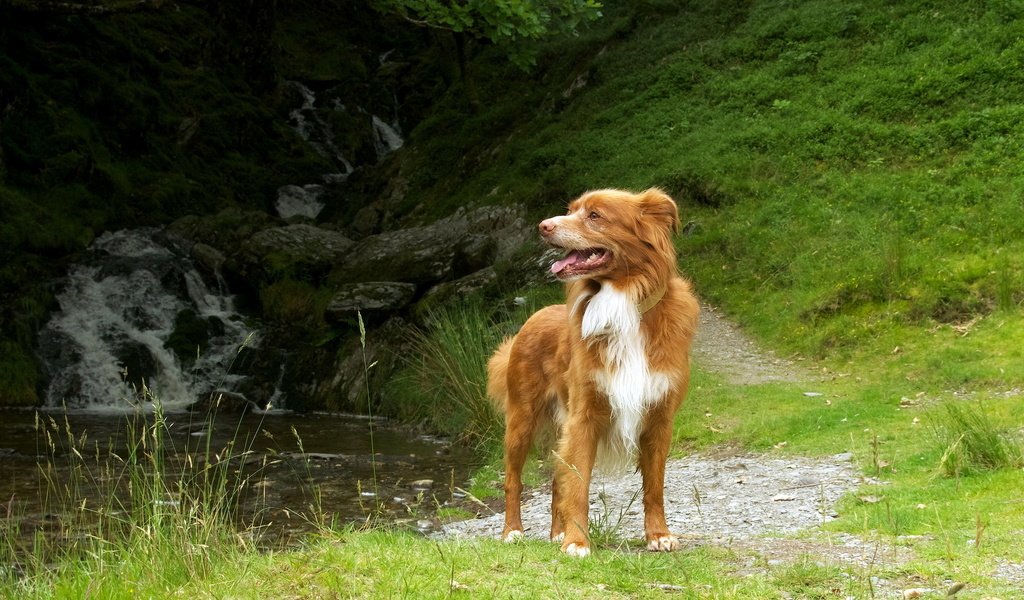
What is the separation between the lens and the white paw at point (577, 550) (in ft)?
18.1

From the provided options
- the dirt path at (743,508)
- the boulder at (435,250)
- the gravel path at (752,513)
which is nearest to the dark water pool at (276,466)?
the dirt path at (743,508)

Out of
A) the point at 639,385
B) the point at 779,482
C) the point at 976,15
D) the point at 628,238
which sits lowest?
the point at 779,482

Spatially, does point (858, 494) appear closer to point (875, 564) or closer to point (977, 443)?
point (977, 443)

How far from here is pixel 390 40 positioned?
36625mm

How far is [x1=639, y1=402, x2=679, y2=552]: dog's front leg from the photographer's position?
19.9ft

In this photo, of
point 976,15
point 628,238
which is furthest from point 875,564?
point 976,15

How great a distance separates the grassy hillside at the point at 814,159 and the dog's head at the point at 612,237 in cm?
581

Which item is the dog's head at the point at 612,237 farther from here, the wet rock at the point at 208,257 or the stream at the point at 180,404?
the wet rock at the point at 208,257

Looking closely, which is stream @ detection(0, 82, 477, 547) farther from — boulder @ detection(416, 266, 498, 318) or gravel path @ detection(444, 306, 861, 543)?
boulder @ detection(416, 266, 498, 318)

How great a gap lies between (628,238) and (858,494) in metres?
2.71

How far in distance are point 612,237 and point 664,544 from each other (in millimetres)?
1760

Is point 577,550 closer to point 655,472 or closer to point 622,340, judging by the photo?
point 655,472

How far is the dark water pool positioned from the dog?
Answer: 74.1 inches

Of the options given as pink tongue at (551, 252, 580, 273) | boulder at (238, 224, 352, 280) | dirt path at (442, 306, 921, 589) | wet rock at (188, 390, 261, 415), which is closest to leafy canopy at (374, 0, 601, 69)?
boulder at (238, 224, 352, 280)
